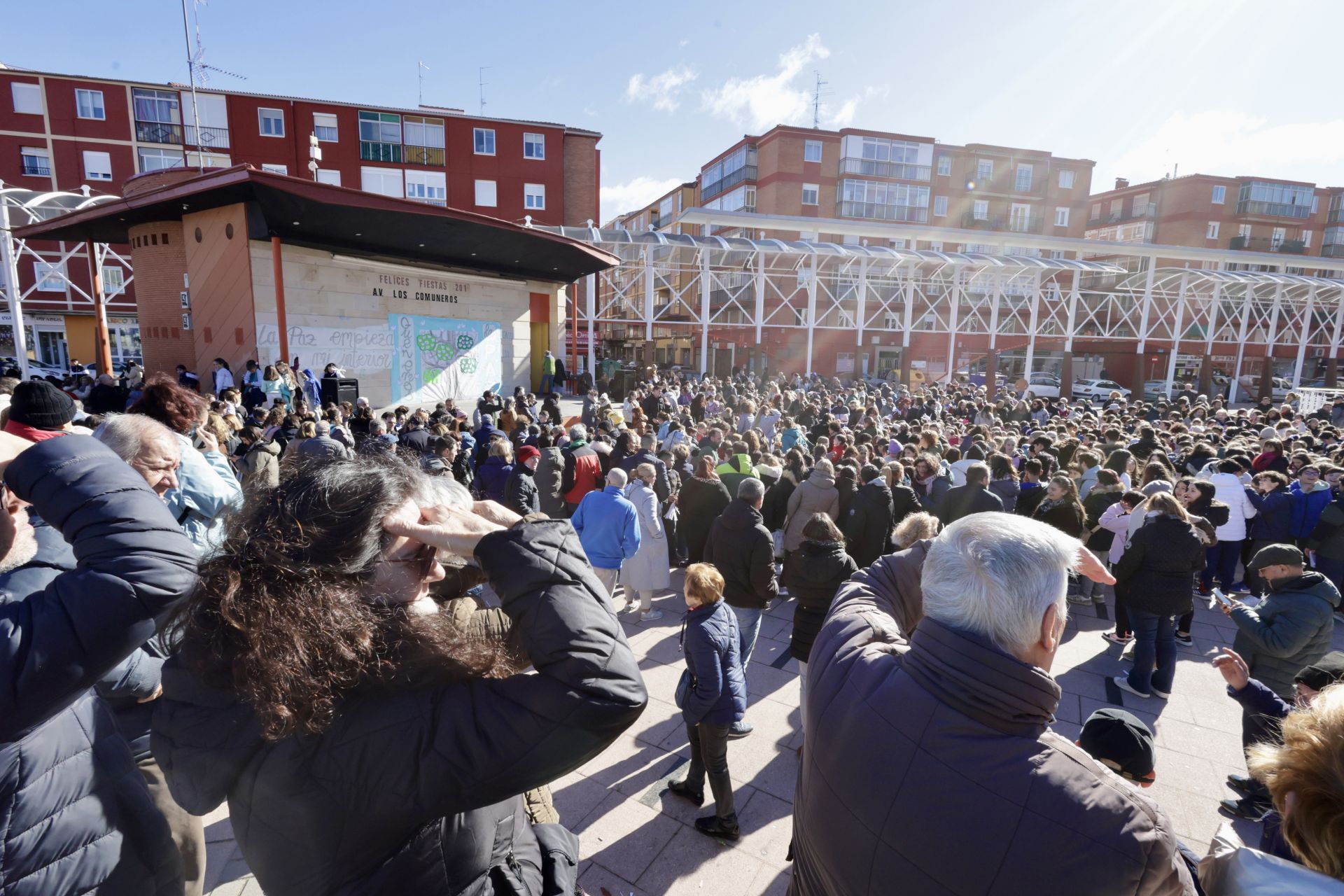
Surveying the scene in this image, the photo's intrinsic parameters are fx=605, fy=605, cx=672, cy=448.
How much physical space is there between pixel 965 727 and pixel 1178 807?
3612mm

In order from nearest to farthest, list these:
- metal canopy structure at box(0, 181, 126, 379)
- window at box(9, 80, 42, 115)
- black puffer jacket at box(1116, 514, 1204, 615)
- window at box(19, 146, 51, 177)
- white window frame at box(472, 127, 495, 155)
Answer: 1. black puffer jacket at box(1116, 514, 1204, 615)
2. metal canopy structure at box(0, 181, 126, 379)
3. window at box(9, 80, 42, 115)
4. window at box(19, 146, 51, 177)
5. white window frame at box(472, 127, 495, 155)

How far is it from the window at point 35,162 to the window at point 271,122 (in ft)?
35.0

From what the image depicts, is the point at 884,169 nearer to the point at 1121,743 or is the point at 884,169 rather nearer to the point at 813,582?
the point at 813,582

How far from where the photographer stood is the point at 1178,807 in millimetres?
3555

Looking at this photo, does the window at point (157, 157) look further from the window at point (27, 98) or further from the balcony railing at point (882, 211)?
the balcony railing at point (882, 211)

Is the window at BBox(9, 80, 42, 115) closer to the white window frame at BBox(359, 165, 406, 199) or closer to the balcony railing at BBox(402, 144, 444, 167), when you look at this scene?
the white window frame at BBox(359, 165, 406, 199)

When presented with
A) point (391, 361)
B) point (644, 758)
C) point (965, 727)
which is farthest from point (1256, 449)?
point (391, 361)

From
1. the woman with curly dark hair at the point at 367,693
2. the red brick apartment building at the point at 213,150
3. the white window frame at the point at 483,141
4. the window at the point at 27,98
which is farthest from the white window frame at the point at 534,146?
the woman with curly dark hair at the point at 367,693

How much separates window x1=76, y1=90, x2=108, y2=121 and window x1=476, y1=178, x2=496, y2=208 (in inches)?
733

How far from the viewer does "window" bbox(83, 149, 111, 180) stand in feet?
99.6

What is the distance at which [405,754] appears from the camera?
1085mm

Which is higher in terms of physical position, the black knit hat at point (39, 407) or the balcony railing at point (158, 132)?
the balcony railing at point (158, 132)

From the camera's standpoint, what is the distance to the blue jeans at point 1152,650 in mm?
4652

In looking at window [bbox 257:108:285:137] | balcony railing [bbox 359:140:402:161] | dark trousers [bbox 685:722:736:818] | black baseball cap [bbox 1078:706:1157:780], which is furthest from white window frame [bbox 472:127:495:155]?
black baseball cap [bbox 1078:706:1157:780]
